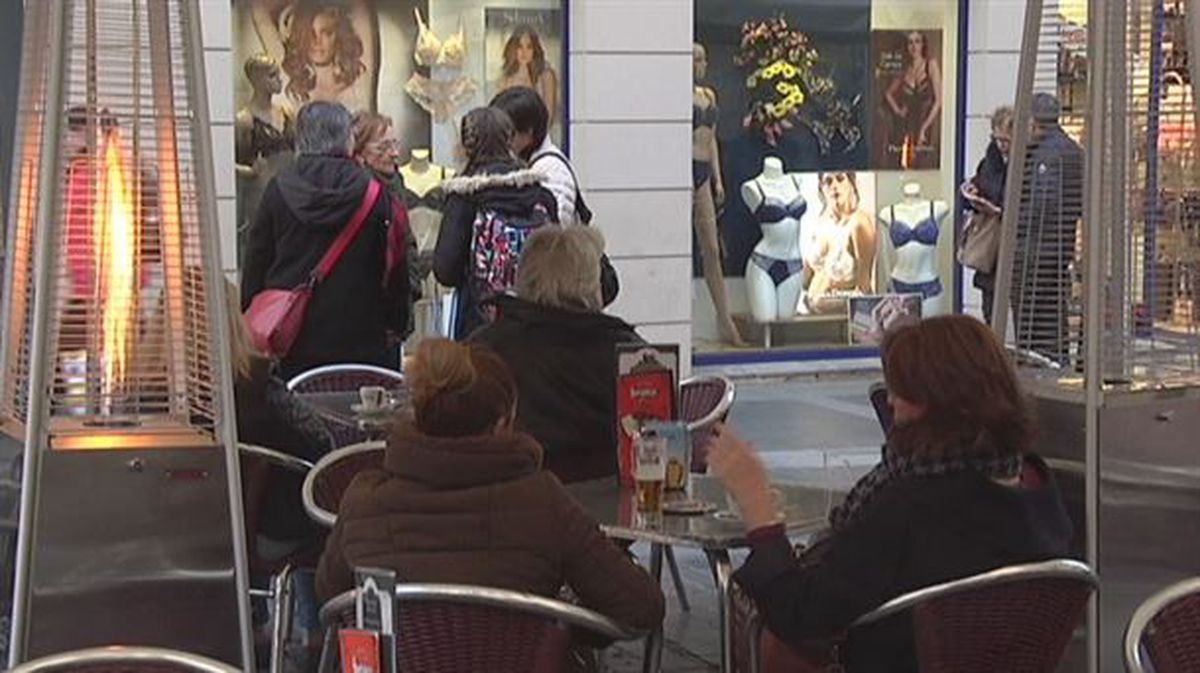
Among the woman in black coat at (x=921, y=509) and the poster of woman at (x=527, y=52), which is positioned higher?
the poster of woman at (x=527, y=52)

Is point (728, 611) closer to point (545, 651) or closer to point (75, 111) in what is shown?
point (545, 651)

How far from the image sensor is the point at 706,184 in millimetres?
11406

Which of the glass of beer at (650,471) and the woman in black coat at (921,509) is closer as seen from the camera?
the woman in black coat at (921,509)

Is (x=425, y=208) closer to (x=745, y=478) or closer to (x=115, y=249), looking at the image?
(x=115, y=249)

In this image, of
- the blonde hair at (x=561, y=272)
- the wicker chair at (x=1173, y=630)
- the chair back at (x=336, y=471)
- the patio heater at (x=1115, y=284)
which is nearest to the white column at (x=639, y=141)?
the blonde hair at (x=561, y=272)

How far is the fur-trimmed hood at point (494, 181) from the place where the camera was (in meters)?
7.00

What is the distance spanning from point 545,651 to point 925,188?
915 cm

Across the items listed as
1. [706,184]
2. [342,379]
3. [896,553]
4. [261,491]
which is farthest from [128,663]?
[706,184]

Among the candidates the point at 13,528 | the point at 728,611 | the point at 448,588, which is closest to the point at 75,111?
the point at 13,528

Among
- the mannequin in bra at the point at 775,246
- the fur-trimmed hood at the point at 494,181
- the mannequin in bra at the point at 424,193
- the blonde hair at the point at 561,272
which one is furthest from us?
the mannequin in bra at the point at 775,246

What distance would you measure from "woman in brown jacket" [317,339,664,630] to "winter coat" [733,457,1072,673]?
0.79 feet

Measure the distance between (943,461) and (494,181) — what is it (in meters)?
3.70

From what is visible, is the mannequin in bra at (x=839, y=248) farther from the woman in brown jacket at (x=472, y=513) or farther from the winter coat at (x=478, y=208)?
the woman in brown jacket at (x=472, y=513)

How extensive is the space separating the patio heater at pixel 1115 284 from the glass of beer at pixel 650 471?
95cm
